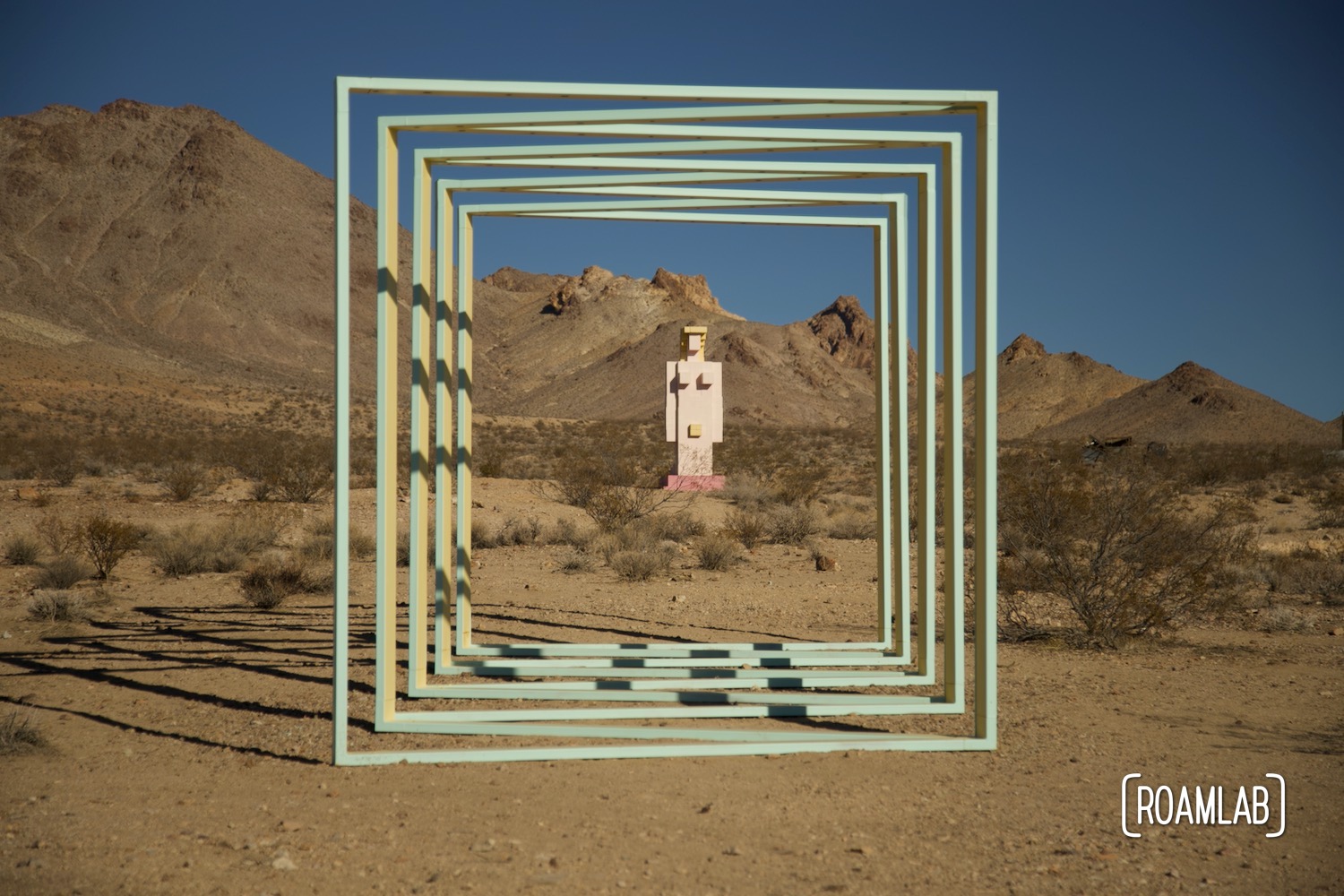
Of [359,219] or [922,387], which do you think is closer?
[922,387]

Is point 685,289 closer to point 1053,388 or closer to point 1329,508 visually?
point 1053,388

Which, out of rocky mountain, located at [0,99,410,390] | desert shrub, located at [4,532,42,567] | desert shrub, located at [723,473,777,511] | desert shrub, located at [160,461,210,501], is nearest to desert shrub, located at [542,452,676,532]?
desert shrub, located at [723,473,777,511]

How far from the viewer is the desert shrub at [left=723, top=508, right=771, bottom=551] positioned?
632 inches

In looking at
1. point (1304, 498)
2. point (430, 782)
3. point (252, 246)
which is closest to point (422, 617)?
point (430, 782)

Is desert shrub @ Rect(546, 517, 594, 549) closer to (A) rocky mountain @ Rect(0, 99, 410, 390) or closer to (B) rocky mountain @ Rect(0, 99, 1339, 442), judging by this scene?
(B) rocky mountain @ Rect(0, 99, 1339, 442)

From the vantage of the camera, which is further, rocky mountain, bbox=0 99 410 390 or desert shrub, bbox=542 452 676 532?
rocky mountain, bbox=0 99 410 390

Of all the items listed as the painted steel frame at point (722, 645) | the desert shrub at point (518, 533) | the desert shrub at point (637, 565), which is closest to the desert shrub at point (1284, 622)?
the painted steel frame at point (722, 645)

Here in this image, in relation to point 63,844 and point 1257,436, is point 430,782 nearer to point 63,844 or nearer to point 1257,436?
point 63,844

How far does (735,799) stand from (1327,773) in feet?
9.71

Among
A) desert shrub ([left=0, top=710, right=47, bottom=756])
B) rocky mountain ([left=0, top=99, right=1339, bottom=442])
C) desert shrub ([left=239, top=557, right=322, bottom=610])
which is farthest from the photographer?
rocky mountain ([left=0, top=99, right=1339, bottom=442])

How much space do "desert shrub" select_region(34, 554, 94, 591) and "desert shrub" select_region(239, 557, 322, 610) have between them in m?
1.79

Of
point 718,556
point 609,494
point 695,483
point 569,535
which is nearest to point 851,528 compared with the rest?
point 609,494

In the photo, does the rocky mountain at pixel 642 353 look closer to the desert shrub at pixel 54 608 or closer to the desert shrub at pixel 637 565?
the desert shrub at pixel 637 565

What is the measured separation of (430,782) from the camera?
5219 mm
